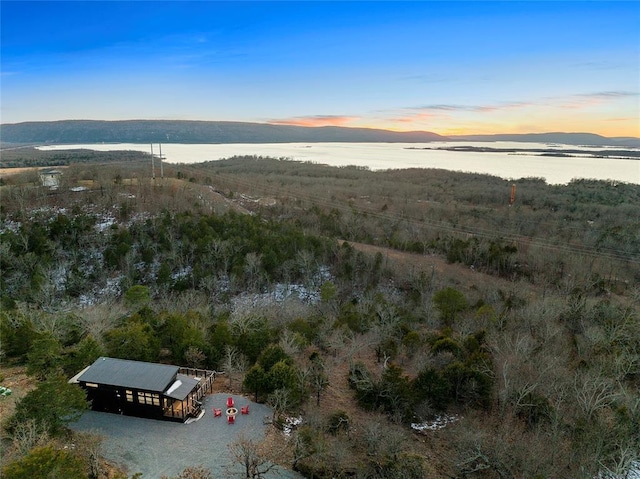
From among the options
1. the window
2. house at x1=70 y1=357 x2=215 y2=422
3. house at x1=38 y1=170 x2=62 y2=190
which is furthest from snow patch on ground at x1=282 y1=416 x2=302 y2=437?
house at x1=38 y1=170 x2=62 y2=190

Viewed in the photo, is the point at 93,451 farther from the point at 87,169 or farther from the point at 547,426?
the point at 87,169

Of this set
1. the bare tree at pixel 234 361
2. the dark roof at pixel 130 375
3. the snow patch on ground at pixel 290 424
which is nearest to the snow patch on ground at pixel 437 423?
the snow patch on ground at pixel 290 424

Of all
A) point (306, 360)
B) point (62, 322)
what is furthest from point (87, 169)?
point (306, 360)

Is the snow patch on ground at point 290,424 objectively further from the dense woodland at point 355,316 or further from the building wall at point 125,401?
the building wall at point 125,401

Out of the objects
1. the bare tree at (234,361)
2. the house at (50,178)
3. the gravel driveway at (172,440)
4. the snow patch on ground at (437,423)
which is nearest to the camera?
the gravel driveway at (172,440)

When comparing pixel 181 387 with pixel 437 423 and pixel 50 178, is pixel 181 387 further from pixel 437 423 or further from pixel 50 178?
pixel 50 178

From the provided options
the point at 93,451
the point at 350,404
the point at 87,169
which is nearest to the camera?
the point at 93,451

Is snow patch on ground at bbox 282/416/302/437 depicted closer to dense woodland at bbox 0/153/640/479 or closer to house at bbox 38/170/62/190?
dense woodland at bbox 0/153/640/479
